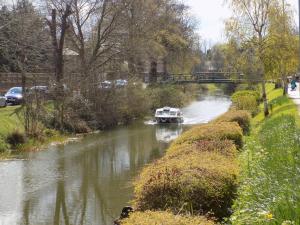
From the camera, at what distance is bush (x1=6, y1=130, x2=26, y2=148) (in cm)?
2839

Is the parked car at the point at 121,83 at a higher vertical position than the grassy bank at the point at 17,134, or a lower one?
higher

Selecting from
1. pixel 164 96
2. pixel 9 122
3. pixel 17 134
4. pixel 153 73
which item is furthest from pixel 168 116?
pixel 153 73

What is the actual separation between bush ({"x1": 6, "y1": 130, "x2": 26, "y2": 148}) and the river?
1.78 metres

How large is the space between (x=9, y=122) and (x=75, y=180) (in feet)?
40.1

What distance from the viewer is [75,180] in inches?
800

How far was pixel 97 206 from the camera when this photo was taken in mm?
16281

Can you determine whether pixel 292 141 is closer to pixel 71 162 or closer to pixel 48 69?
pixel 71 162

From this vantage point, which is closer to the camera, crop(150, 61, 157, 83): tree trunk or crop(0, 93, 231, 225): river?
crop(0, 93, 231, 225): river

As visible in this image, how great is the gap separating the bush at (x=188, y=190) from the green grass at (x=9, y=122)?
19748mm

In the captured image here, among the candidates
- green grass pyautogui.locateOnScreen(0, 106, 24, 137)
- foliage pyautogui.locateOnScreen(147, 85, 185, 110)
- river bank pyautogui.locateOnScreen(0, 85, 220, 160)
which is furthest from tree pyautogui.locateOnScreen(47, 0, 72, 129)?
foliage pyautogui.locateOnScreen(147, 85, 185, 110)

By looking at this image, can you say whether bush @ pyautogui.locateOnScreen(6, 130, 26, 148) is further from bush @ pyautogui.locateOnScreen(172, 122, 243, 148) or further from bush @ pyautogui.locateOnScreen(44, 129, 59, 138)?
bush @ pyautogui.locateOnScreen(172, 122, 243, 148)

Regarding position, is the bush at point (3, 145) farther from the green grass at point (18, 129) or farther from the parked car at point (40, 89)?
the parked car at point (40, 89)

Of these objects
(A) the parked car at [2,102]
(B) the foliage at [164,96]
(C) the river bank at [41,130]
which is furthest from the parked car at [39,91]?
(B) the foliage at [164,96]

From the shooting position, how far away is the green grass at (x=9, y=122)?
95.7 ft
